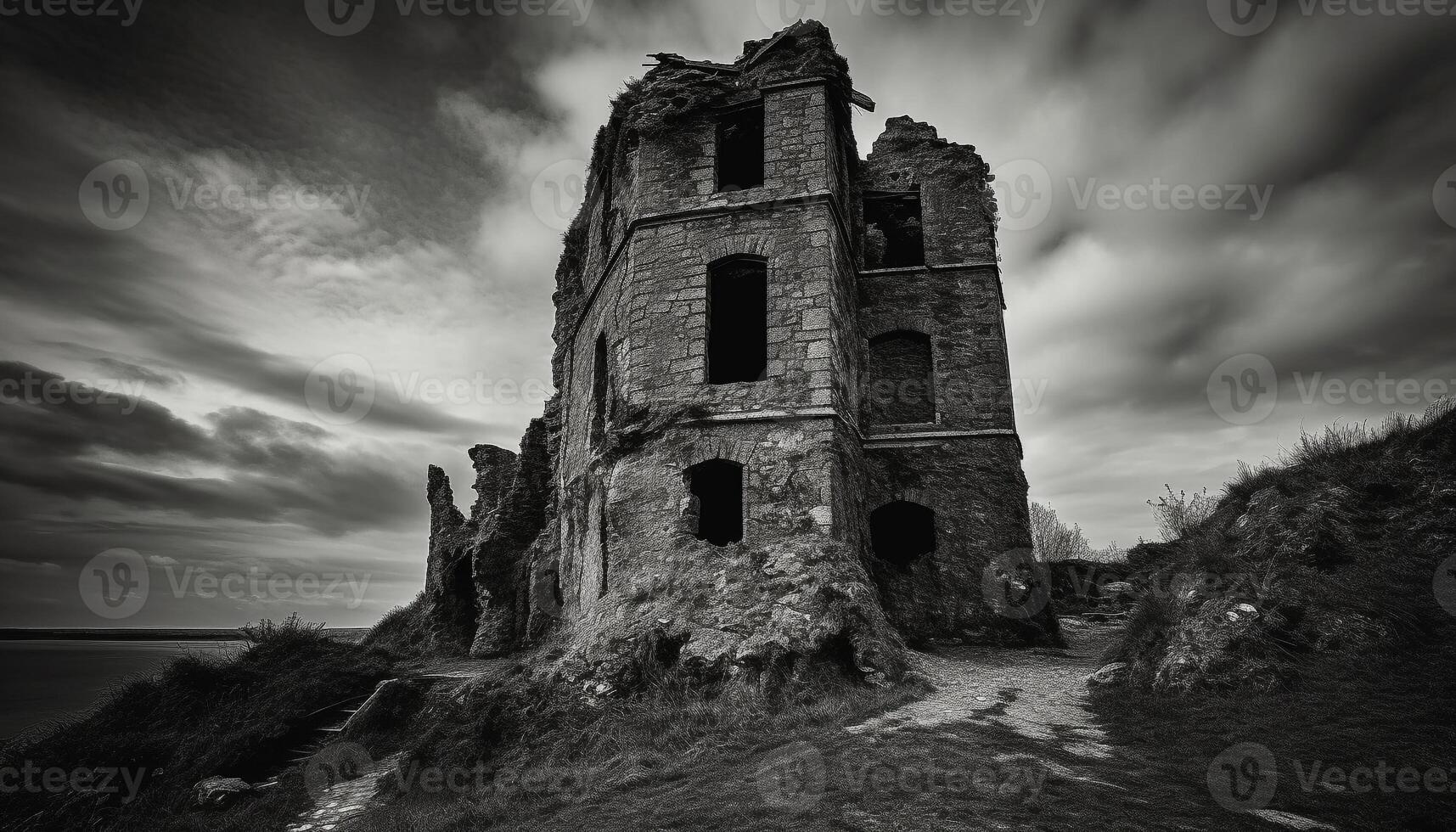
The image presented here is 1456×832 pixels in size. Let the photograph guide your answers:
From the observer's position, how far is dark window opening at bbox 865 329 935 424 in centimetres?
1445

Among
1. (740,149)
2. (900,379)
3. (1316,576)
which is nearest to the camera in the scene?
(1316,576)

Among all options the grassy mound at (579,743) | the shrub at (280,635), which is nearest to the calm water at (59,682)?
the shrub at (280,635)

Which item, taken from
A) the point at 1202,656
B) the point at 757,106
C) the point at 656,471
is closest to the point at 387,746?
the point at 656,471

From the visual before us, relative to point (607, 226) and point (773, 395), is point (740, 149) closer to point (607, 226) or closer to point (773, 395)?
point (607, 226)

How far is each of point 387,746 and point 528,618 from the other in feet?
16.4

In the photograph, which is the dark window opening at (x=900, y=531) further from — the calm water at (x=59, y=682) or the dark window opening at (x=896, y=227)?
the calm water at (x=59, y=682)

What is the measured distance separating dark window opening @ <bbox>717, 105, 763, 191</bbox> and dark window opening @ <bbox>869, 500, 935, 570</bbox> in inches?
294

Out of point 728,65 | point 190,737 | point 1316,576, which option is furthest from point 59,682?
point 1316,576

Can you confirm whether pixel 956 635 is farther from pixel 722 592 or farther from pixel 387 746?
pixel 387 746

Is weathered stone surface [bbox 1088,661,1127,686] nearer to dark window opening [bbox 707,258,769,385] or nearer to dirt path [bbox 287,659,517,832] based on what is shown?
dark window opening [bbox 707,258,769,385]

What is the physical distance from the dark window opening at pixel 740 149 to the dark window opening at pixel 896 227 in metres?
3.12

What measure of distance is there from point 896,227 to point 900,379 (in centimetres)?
A: 434

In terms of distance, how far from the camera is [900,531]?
14844 millimetres

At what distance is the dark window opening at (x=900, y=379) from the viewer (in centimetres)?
1445
